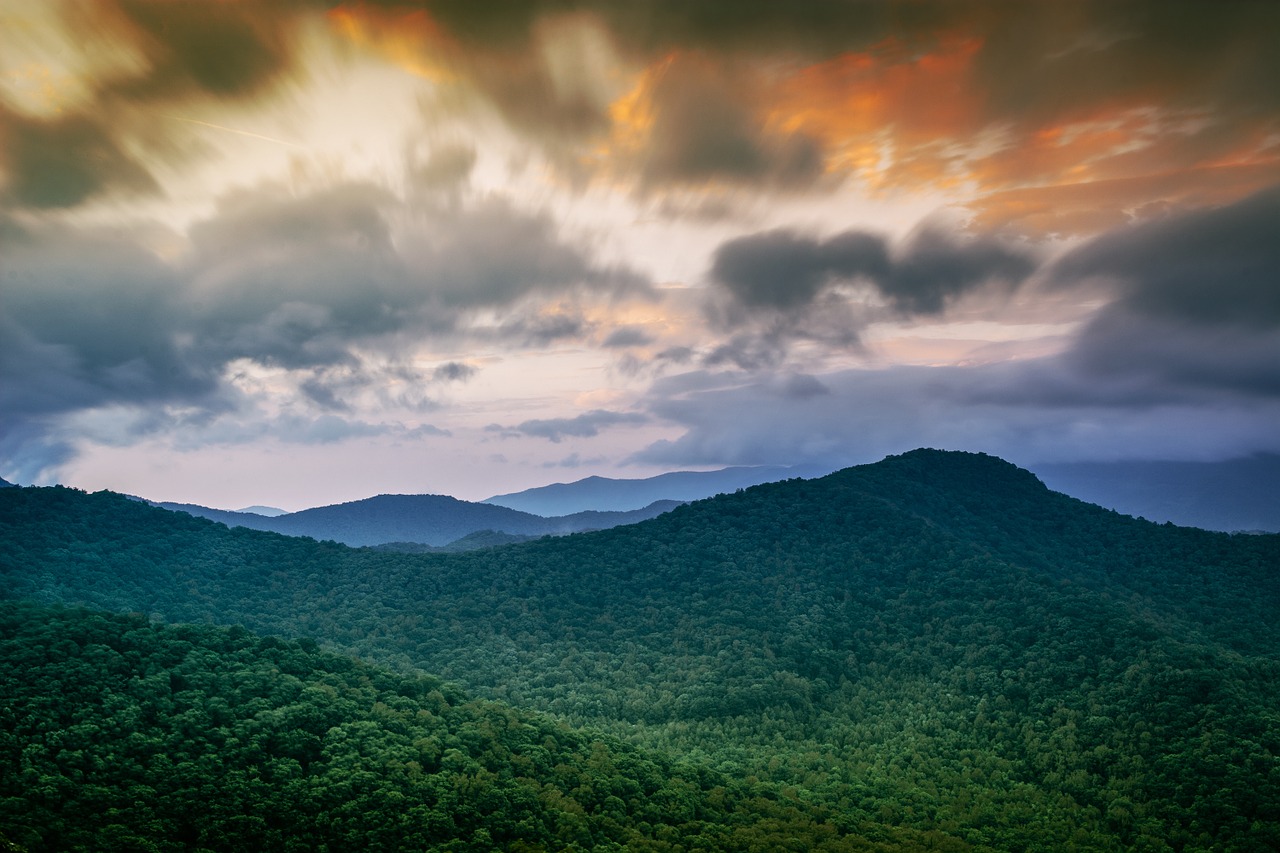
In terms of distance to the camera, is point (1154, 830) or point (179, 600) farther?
point (179, 600)

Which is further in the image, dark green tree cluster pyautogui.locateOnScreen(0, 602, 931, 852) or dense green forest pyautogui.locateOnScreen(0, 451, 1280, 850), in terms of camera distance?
dense green forest pyautogui.locateOnScreen(0, 451, 1280, 850)

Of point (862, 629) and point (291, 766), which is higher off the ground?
point (291, 766)

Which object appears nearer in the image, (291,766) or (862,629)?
(291,766)

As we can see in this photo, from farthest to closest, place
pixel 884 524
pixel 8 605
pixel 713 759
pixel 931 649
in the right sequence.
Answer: pixel 884 524 → pixel 931 649 → pixel 713 759 → pixel 8 605

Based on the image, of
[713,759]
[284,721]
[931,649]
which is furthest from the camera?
[931,649]

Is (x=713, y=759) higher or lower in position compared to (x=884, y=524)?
lower

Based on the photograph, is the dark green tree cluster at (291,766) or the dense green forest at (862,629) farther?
the dense green forest at (862,629)

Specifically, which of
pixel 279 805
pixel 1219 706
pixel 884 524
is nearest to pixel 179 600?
pixel 279 805

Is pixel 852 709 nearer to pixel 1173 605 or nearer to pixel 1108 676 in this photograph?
pixel 1108 676
